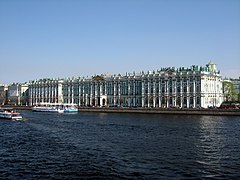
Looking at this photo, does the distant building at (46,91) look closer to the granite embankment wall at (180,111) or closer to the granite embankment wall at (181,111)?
the granite embankment wall at (180,111)

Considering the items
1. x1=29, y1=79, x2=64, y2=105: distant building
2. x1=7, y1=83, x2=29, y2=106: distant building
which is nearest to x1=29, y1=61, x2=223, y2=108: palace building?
x1=29, y1=79, x2=64, y2=105: distant building

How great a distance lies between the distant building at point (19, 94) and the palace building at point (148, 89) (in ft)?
64.8

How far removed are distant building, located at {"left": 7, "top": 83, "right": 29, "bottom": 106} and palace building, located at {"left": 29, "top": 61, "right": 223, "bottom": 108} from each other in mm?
19741

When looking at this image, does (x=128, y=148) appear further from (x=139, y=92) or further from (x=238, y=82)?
(x=238, y=82)

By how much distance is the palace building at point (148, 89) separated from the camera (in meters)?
71.9

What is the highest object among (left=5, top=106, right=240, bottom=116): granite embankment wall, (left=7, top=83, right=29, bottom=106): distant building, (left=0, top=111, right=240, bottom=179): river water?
(left=7, top=83, right=29, bottom=106): distant building

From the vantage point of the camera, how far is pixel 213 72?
253 ft

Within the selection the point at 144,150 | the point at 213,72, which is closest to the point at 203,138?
the point at 144,150

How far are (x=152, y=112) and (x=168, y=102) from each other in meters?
9.42

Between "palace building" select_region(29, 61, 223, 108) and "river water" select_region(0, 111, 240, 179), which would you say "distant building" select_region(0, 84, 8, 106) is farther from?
"river water" select_region(0, 111, 240, 179)

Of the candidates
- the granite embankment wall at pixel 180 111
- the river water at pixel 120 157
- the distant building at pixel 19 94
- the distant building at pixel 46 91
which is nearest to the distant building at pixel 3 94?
the distant building at pixel 19 94

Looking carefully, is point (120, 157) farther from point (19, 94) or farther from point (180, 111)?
point (19, 94)

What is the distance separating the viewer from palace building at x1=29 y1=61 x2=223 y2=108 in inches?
2832

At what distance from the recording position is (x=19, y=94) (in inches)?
4926
